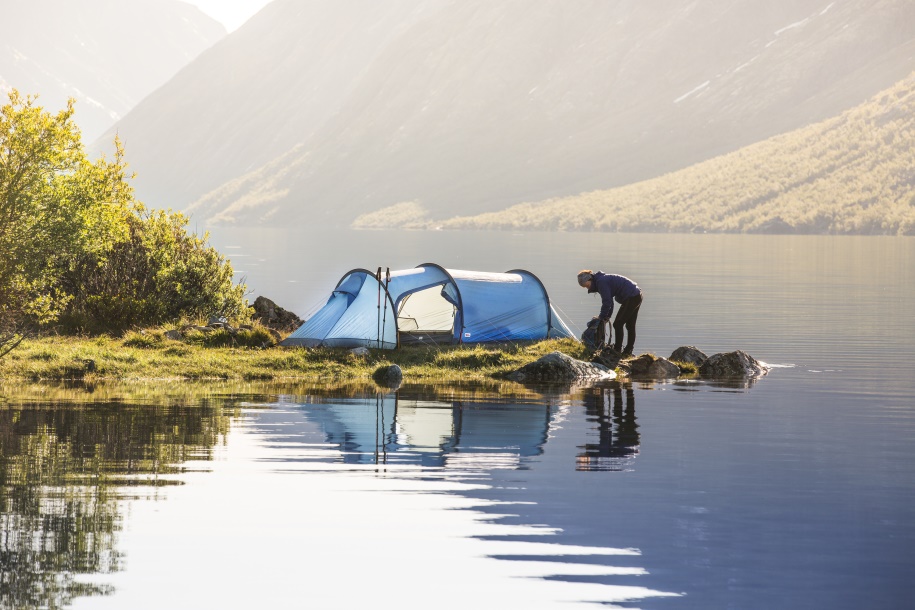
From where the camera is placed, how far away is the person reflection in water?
17.2 metres

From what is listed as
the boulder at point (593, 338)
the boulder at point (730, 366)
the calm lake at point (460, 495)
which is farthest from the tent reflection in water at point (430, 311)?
the boulder at point (730, 366)

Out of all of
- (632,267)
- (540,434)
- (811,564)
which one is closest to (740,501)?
(811,564)

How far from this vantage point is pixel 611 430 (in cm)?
1991

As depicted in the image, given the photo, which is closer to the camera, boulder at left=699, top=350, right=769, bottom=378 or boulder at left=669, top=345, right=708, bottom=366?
boulder at left=699, top=350, right=769, bottom=378

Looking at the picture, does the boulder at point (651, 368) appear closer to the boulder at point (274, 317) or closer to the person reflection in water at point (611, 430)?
the person reflection in water at point (611, 430)

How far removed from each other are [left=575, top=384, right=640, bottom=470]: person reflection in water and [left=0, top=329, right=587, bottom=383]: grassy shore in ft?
10.1

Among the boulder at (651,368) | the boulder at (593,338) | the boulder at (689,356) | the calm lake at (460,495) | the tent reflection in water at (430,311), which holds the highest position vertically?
the tent reflection in water at (430,311)

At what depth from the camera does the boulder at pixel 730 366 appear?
28984 mm

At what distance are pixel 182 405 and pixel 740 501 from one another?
10525 mm

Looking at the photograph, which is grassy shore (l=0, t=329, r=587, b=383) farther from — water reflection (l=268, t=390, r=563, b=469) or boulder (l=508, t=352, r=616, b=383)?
water reflection (l=268, t=390, r=563, b=469)

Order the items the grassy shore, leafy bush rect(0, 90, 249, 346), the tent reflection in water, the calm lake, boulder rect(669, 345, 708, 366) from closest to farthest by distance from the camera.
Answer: the calm lake < the grassy shore < leafy bush rect(0, 90, 249, 346) < the tent reflection in water < boulder rect(669, 345, 708, 366)

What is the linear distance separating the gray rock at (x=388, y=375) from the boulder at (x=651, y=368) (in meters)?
5.66

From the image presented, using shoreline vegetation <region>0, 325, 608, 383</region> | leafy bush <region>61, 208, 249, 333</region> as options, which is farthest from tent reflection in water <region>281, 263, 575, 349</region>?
leafy bush <region>61, 208, 249, 333</region>

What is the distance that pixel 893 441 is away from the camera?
1920 cm
